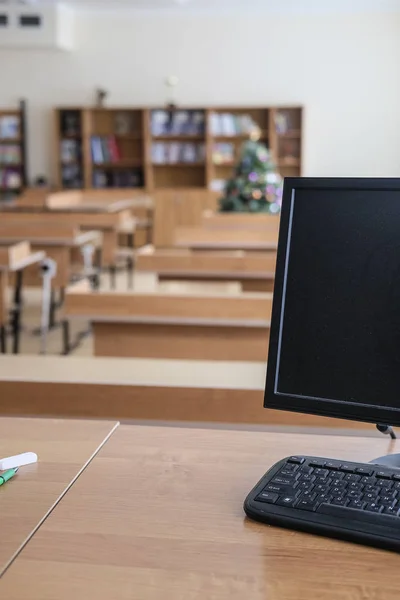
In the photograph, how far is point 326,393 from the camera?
109cm

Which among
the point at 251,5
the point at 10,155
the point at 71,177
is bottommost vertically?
the point at 71,177

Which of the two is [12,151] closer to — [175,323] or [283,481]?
[175,323]

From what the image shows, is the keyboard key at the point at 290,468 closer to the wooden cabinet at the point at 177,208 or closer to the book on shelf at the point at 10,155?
the wooden cabinet at the point at 177,208

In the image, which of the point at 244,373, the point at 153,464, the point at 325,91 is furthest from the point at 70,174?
the point at 153,464

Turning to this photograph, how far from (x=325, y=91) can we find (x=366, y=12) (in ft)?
3.79

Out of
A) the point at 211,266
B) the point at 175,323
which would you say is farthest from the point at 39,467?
the point at 211,266

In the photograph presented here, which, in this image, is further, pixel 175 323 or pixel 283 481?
pixel 175 323

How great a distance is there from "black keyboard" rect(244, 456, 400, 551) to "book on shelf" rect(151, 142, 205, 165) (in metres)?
10.3

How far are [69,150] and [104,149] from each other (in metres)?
0.50

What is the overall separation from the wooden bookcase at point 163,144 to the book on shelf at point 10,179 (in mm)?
553

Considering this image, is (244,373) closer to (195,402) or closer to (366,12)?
(195,402)

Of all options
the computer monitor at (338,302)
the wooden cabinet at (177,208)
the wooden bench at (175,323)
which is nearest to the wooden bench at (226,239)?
the wooden bench at (175,323)

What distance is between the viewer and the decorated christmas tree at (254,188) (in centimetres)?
649

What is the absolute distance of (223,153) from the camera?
11195 mm
